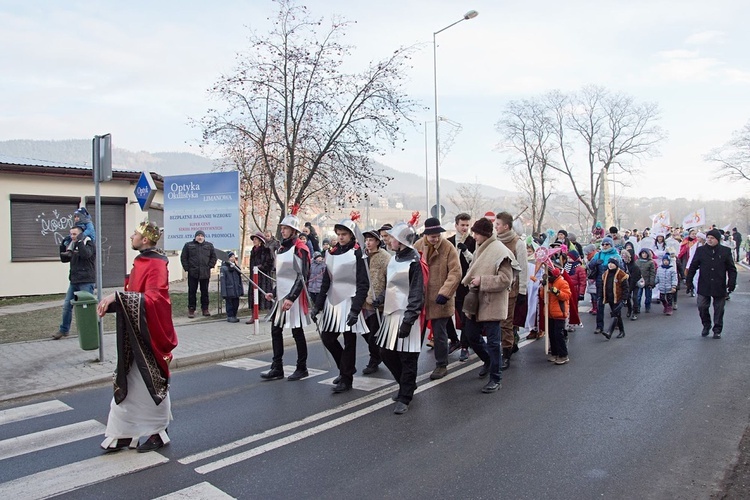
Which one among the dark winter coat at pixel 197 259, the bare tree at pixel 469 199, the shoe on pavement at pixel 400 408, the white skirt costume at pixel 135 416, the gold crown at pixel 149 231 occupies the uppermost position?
the bare tree at pixel 469 199

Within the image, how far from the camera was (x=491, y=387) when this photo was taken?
21.2ft

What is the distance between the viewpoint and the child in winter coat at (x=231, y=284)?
1187cm

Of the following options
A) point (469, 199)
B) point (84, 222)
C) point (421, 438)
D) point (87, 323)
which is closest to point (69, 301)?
point (84, 222)

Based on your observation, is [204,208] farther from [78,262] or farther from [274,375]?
[274,375]

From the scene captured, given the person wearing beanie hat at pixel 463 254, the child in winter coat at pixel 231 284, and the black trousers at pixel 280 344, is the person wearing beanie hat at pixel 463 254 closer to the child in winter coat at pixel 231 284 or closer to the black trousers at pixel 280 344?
the black trousers at pixel 280 344

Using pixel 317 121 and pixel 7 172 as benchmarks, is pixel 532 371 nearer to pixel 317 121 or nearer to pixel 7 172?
pixel 317 121

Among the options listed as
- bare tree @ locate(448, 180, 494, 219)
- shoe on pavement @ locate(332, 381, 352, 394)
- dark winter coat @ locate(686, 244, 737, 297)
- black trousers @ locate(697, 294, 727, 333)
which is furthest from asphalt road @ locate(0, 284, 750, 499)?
bare tree @ locate(448, 180, 494, 219)

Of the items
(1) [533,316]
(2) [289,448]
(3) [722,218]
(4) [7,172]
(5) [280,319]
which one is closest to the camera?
(2) [289,448]

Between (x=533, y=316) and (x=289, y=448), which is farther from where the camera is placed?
(x=533, y=316)

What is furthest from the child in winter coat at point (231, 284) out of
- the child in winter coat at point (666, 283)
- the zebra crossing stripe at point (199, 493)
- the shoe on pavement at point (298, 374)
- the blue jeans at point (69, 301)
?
the child in winter coat at point (666, 283)

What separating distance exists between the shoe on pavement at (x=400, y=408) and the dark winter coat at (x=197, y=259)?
7.76 meters

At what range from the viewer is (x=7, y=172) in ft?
53.8

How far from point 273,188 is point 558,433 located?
1327cm

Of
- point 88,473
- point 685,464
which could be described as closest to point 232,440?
point 88,473
